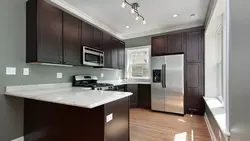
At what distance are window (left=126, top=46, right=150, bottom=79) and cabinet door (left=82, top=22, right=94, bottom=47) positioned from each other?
7.28 ft

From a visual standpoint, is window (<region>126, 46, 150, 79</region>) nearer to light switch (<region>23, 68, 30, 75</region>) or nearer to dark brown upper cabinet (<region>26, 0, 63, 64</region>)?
dark brown upper cabinet (<region>26, 0, 63, 64</region>)

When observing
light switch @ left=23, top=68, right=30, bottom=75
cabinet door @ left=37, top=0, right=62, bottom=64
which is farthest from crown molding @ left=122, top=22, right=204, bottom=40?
light switch @ left=23, top=68, right=30, bottom=75

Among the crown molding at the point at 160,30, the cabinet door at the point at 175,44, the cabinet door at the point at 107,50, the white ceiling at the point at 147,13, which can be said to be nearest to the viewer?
the white ceiling at the point at 147,13

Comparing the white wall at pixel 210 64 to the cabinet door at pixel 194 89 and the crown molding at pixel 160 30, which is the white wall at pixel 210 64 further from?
the crown molding at pixel 160 30

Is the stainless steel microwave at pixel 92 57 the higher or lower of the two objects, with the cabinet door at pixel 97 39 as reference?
lower

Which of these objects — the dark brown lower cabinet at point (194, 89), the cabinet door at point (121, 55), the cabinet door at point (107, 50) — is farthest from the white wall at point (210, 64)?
the cabinet door at point (107, 50)

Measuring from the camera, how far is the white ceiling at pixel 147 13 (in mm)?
2854

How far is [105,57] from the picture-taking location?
144 inches

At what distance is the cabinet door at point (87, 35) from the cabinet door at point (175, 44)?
237cm

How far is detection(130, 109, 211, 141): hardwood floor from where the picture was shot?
2334 mm

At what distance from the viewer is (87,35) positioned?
3020 mm

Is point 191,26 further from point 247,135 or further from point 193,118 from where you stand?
point 247,135

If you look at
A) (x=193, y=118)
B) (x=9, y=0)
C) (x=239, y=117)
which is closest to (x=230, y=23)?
(x=239, y=117)

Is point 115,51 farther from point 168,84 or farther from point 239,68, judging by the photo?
point 239,68
